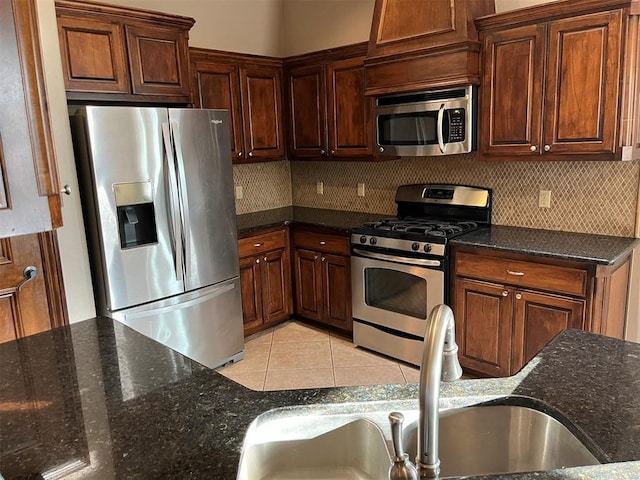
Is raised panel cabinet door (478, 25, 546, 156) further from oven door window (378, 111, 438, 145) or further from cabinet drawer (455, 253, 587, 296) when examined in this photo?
cabinet drawer (455, 253, 587, 296)

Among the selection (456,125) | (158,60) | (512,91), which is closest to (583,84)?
(512,91)

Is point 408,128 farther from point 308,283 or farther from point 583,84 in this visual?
point 308,283

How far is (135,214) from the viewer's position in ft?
9.70

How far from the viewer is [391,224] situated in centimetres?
352

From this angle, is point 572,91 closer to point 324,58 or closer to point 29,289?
point 324,58

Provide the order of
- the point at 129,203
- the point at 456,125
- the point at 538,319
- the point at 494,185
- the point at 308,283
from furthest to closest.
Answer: the point at 308,283
the point at 494,185
the point at 456,125
the point at 129,203
the point at 538,319

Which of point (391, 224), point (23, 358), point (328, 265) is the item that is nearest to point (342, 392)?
point (23, 358)

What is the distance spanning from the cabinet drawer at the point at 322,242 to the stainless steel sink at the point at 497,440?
8.28ft

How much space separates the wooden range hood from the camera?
2.97 meters

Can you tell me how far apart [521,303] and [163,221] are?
7.22 feet

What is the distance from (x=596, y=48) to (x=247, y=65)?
8.29ft

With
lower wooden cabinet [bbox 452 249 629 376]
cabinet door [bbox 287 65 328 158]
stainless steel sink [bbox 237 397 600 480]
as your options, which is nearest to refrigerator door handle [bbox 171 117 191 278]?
cabinet door [bbox 287 65 328 158]

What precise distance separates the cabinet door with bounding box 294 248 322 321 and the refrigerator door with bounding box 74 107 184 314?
1.22 meters

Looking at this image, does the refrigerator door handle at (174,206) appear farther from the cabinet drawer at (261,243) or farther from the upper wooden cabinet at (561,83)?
the upper wooden cabinet at (561,83)
